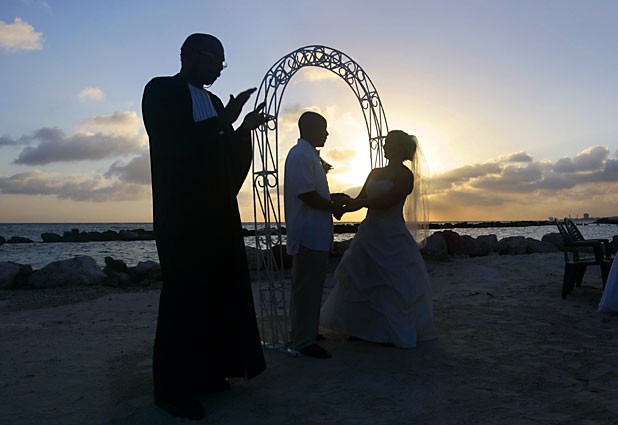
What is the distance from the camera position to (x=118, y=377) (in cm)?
392

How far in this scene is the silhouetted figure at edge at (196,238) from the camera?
10.3ft

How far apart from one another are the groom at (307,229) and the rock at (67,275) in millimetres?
7219

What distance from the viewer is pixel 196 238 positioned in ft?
10.5

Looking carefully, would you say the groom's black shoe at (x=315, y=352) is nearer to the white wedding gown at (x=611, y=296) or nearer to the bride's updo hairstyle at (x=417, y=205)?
the bride's updo hairstyle at (x=417, y=205)

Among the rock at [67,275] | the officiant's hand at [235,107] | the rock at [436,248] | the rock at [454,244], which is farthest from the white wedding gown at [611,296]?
the rock at [67,275]

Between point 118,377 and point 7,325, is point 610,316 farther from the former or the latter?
point 7,325

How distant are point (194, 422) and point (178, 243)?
1.06 metres

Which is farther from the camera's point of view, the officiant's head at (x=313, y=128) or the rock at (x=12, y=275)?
the rock at (x=12, y=275)

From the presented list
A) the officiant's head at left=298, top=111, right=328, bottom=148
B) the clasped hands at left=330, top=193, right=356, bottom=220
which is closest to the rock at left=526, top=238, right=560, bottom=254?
the clasped hands at left=330, top=193, right=356, bottom=220

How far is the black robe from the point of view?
3129 mm

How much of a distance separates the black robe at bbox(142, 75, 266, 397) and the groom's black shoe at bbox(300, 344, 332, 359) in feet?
3.55

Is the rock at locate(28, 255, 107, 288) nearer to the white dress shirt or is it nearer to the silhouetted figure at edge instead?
the white dress shirt

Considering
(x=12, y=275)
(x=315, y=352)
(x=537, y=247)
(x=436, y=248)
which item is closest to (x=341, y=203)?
(x=315, y=352)

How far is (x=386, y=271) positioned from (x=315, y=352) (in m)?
1.06
